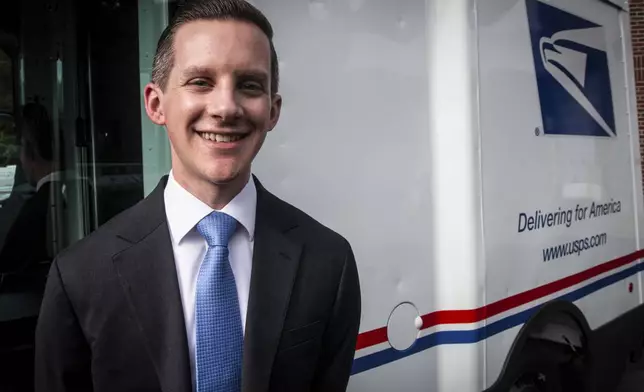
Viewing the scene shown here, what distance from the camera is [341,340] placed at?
1.55m

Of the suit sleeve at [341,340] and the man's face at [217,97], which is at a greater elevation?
the man's face at [217,97]

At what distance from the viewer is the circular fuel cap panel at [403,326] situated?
8.42ft

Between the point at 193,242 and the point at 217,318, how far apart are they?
0.56ft

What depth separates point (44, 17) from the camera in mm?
2734

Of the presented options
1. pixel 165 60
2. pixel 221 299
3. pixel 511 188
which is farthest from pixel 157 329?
pixel 511 188

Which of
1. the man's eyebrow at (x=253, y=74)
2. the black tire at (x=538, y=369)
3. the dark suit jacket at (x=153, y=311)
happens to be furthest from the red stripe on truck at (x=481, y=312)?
the man's eyebrow at (x=253, y=74)

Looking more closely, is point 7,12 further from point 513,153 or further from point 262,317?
point 513,153

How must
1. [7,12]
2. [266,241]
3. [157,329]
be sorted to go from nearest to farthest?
[157,329] < [266,241] < [7,12]

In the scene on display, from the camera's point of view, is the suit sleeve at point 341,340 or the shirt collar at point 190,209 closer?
the shirt collar at point 190,209

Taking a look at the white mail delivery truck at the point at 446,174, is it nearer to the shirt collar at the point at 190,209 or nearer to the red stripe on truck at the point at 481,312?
the red stripe on truck at the point at 481,312

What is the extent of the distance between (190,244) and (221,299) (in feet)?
0.45

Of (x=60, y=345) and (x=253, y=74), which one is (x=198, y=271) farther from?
(x=253, y=74)

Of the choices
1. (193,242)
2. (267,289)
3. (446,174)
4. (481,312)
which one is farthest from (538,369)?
(193,242)

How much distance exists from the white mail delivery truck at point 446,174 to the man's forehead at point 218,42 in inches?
37.6
